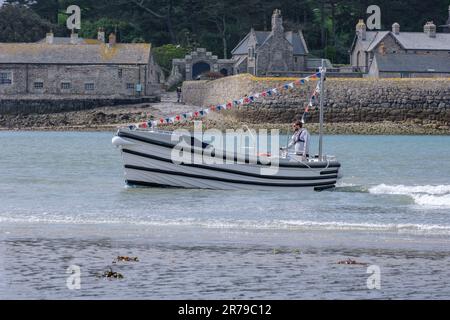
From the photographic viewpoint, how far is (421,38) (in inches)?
3369

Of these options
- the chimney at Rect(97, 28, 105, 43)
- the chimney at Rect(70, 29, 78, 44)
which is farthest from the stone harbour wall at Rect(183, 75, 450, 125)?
the chimney at Rect(97, 28, 105, 43)

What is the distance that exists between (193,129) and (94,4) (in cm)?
3395

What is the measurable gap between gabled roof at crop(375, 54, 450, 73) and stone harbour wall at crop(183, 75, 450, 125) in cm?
1017

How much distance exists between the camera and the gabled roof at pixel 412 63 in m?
79.2

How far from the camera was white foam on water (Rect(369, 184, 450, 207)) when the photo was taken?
2633cm

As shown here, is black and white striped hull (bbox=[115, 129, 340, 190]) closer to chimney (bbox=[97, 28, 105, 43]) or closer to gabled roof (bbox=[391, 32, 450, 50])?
gabled roof (bbox=[391, 32, 450, 50])

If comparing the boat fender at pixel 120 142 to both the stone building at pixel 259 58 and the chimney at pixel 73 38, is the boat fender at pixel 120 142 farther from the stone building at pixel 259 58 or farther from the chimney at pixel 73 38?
the chimney at pixel 73 38

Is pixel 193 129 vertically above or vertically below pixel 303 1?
below

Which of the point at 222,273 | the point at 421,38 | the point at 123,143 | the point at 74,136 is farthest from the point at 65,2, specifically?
the point at 222,273

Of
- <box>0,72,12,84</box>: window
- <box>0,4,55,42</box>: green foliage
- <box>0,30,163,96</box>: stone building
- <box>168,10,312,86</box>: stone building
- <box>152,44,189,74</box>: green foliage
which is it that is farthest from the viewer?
<box>0,4,55,42</box>: green foliage

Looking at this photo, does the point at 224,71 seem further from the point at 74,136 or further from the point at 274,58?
the point at 74,136

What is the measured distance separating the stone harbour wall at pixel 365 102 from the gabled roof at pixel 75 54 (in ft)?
41.0

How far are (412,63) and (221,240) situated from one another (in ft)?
203
